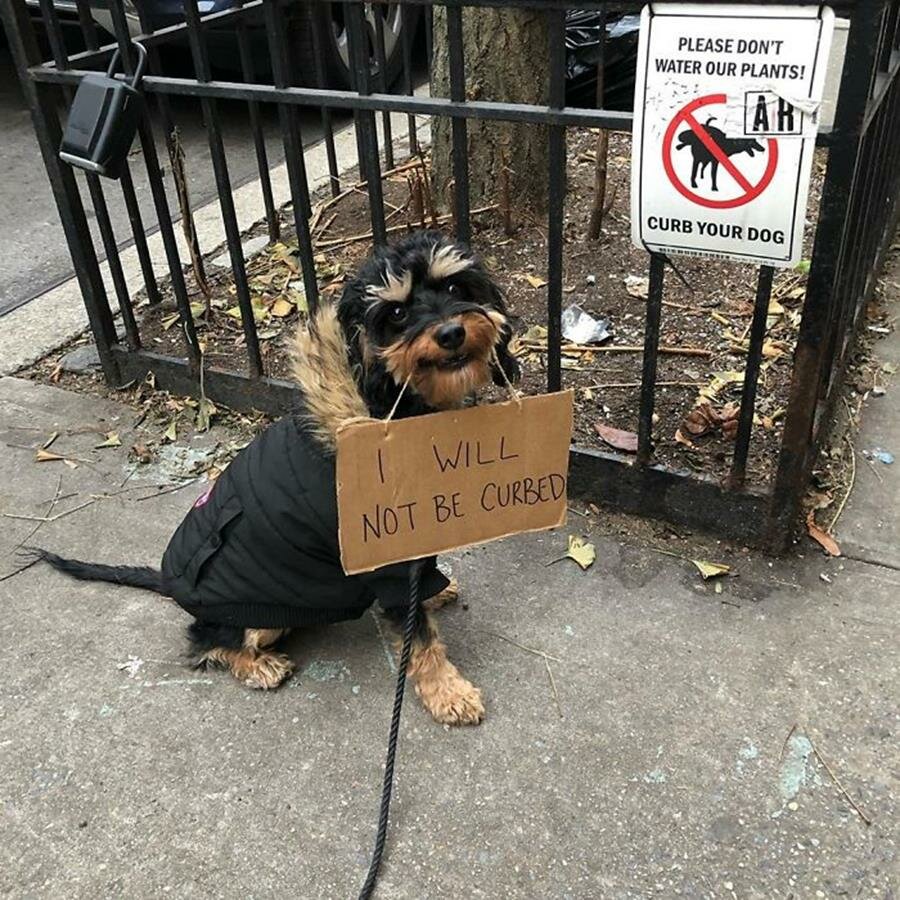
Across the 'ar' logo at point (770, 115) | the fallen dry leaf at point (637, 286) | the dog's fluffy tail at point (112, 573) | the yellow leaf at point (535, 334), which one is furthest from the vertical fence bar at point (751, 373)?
the dog's fluffy tail at point (112, 573)

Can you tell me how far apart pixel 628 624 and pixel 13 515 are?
212 centimetres

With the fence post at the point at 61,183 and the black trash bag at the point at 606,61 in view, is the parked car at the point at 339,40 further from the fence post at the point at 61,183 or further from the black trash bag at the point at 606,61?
the fence post at the point at 61,183

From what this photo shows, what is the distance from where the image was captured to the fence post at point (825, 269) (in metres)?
2.10

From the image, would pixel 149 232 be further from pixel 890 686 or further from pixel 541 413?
pixel 890 686

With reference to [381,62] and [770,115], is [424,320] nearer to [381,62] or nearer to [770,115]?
[770,115]

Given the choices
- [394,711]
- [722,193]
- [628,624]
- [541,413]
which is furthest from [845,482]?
[394,711]

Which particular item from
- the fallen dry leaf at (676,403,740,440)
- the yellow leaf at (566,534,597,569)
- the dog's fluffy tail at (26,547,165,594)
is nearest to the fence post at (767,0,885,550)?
the fallen dry leaf at (676,403,740,440)

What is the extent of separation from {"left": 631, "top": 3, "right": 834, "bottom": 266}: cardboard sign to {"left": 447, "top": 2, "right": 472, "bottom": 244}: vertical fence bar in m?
0.51

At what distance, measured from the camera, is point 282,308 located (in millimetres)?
4324

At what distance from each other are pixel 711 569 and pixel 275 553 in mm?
1315

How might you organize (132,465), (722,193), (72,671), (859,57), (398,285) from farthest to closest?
(132,465) < (72,671) < (722,193) < (859,57) < (398,285)

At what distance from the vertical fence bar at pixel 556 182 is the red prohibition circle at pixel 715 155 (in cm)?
34

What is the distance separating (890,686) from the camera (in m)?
2.38

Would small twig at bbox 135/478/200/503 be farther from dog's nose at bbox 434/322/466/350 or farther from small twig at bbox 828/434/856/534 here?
small twig at bbox 828/434/856/534
